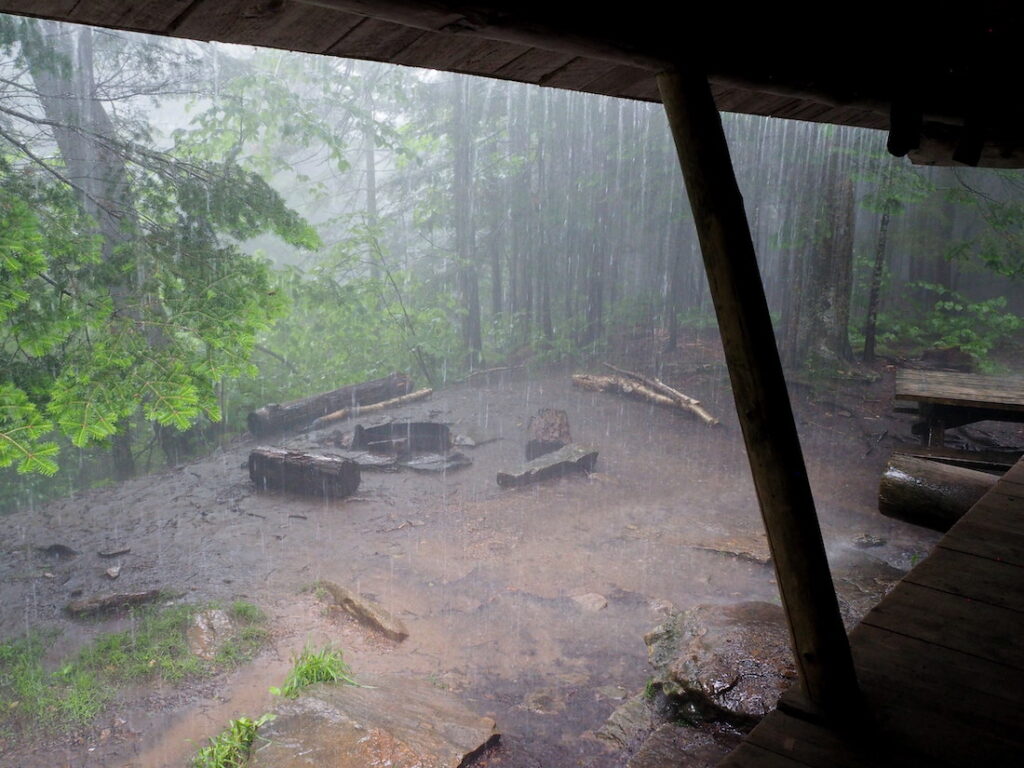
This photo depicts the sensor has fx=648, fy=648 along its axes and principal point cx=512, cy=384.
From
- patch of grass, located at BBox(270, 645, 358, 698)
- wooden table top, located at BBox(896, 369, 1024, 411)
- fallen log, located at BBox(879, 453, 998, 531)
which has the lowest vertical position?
patch of grass, located at BBox(270, 645, 358, 698)

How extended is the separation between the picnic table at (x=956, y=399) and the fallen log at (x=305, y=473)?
8441 mm

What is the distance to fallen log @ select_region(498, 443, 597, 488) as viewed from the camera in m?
11.4

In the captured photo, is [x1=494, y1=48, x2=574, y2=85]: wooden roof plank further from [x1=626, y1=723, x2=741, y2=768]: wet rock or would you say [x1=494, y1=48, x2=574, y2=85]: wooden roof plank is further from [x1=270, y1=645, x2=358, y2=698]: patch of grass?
[x1=270, y1=645, x2=358, y2=698]: patch of grass

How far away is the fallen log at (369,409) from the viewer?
15.0 m

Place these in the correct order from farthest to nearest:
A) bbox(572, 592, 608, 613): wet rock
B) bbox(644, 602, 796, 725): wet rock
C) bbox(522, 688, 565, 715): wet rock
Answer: bbox(572, 592, 608, 613): wet rock
bbox(522, 688, 565, 715): wet rock
bbox(644, 602, 796, 725): wet rock

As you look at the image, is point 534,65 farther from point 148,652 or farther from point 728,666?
point 148,652

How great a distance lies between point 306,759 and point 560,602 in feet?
11.7

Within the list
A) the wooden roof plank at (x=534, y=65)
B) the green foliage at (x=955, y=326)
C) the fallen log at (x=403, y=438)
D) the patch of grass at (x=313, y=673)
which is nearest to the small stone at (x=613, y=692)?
the patch of grass at (x=313, y=673)

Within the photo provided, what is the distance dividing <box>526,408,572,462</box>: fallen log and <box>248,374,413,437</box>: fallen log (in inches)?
195

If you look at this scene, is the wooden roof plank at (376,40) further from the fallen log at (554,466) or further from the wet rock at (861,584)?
the fallen log at (554,466)

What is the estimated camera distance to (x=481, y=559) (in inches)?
346

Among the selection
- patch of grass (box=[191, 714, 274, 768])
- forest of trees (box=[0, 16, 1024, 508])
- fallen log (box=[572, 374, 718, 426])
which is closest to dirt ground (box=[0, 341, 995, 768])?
patch of grass (box=[191, 714, 274, 768])

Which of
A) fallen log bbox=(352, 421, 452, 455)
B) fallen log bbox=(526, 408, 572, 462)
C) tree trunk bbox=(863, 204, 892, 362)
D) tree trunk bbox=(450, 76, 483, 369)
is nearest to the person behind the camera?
fallen log bbox=(526, 408, 572, 462)

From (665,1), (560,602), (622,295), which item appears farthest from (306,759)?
(622,295)
